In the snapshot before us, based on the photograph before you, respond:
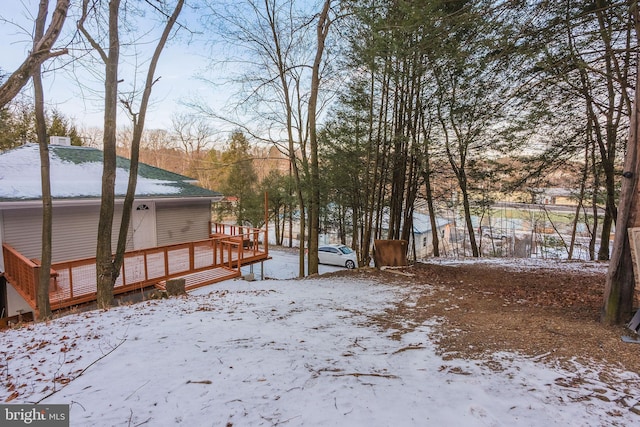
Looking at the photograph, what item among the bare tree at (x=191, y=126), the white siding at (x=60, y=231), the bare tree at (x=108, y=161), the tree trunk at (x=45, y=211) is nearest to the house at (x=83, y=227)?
the white siding at (x=60, y=231)

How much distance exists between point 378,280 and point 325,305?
2317 mm

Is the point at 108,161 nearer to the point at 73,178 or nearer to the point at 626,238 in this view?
the point at 73,178

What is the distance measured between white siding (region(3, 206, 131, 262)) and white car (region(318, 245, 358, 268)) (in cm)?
863

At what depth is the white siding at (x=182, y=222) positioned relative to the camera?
945cm

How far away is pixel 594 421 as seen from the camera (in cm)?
172

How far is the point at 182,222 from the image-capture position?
32.5 ft

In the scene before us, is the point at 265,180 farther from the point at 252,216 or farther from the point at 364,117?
the point at 364,117

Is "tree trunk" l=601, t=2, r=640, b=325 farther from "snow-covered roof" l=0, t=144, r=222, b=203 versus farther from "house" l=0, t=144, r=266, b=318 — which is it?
"snow-covered roof" l=0, t=144, r=222, b=203

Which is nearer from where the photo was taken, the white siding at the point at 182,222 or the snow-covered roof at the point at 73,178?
the snow-covered roof at the point at 73,178

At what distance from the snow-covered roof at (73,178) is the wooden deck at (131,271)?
1.55 metres

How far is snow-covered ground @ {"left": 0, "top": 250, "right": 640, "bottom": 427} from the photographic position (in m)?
1.80

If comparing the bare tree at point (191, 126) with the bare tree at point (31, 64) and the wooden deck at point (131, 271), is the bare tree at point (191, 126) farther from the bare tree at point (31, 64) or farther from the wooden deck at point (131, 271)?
the bare tree at point (31, 64)

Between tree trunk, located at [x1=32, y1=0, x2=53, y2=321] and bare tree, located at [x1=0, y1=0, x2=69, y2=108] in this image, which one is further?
tree trunk, located at [x1=32, y1=0, x2=53, y2=321]

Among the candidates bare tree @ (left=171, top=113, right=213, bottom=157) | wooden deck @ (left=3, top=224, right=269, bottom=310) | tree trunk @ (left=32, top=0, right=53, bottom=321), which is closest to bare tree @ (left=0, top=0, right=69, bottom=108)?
tree trunk @ (left=32, top=0, right=53, bottom=321)
